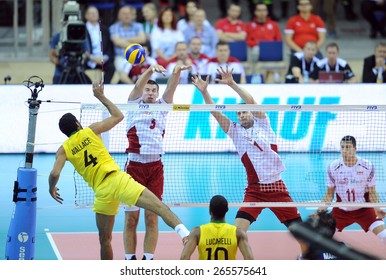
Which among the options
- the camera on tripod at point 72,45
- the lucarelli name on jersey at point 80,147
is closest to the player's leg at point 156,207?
the lucarelli name on jersey at point 80,147

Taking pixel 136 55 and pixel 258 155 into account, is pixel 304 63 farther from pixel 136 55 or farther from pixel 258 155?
pixel 258 155

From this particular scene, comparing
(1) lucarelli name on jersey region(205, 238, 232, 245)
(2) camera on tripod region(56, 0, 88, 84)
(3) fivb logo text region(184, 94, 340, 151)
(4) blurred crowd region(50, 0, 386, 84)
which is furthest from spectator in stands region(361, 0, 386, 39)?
(1) lucarelli name on jersey region(205, 238, 232, 245)

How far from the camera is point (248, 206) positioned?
12.2m

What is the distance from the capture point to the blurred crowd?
68.1 feet

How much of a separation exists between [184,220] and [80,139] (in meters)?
3.95

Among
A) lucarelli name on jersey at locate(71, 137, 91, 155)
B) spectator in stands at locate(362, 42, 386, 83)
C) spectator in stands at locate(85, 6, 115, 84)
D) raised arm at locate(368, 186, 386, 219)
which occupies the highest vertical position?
spectator in stands at locate(85, 6, 115, 84)

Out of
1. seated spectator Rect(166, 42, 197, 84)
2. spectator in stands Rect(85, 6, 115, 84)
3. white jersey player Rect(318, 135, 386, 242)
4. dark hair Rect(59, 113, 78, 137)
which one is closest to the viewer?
dark hair Rect(59, 113, 78, 137)

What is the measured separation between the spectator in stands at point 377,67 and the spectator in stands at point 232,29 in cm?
382

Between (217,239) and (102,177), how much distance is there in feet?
6.04

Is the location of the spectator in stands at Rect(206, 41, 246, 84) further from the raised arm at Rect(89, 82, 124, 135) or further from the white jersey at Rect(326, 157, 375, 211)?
the raised arm at Rect(89, 82, 124, 135)

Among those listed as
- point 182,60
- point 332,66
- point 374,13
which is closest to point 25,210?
point 182,60

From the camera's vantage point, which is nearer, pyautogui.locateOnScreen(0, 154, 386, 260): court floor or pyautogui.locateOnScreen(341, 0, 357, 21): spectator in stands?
pyautogui.locateOnScreen(0, 154, 386, 260): court floor

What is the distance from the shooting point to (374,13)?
2791cm
